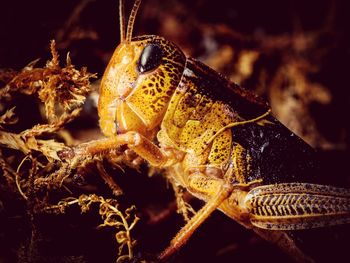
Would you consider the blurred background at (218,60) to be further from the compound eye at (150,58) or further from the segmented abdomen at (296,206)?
the compound eye at (150,58)

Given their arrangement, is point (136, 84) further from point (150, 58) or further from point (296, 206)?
point (296, 206)

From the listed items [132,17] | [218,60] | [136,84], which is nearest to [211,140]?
[136,84]

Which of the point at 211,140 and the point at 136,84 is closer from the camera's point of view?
the point at 136,84

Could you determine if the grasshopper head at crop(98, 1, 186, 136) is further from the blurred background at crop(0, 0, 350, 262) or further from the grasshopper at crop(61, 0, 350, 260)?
the blurred background at crop(0, 0, 350, 262)

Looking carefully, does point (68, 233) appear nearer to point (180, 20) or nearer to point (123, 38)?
point (123, 38)

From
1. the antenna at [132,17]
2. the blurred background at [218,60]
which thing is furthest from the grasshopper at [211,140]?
the blurred background at [218,60]

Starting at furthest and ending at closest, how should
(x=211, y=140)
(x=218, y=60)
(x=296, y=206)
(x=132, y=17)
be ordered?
(x=218, y=60)
(x=211, y=140)
(x=296, y=206)
(x=132, y=17)
